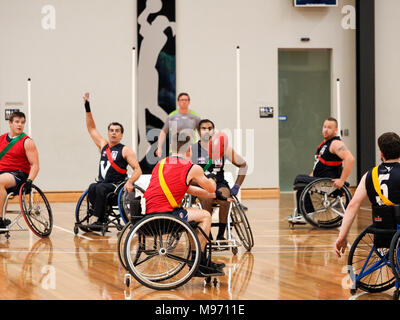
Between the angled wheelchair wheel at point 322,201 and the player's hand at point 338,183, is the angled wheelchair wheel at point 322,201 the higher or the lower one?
the lower one

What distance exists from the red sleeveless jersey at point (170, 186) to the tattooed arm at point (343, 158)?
2832mm

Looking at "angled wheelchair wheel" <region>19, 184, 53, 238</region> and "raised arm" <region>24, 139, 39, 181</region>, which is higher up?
"raised arm" <region>24, 139, 39, 181</region>

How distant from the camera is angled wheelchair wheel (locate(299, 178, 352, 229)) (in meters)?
6.80

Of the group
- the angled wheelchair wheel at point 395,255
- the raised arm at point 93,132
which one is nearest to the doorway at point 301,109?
the raised arm at point 93,132

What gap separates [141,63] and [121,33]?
0.59 m

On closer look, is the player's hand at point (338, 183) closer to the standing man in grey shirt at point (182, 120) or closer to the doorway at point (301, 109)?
the standing man in grey shirt at point (182, 120)

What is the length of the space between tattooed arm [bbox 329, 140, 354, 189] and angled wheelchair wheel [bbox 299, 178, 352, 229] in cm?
10

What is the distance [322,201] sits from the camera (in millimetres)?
6914

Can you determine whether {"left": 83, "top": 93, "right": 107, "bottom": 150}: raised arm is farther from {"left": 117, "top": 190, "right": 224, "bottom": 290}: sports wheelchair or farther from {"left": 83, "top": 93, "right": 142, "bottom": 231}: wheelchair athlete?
{"left": 117, "top": 190, "right": 224, "bottom": 290}: sports wheelchair

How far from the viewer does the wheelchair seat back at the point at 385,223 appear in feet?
12.4

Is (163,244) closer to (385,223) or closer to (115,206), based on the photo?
(385,223)

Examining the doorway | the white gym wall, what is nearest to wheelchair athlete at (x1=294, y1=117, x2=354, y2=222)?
the white gym wall
